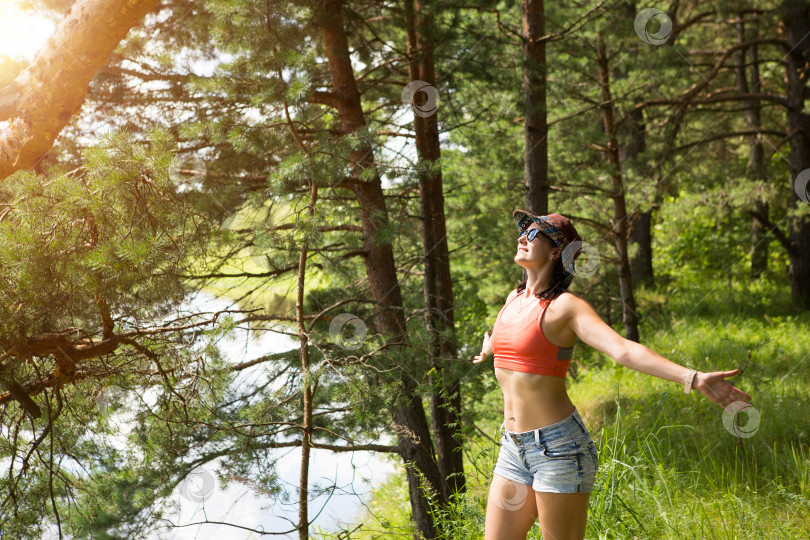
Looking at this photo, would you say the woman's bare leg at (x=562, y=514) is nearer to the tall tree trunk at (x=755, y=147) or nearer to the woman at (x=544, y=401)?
the woman at (x=544, y=401)

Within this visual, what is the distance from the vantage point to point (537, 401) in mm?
2477

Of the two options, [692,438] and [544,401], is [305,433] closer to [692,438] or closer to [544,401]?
[544,401]

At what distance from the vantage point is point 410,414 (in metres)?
5.75

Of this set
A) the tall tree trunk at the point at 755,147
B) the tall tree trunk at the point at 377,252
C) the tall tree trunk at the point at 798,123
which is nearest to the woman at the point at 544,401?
the tall tree trunk at the point at 377,252

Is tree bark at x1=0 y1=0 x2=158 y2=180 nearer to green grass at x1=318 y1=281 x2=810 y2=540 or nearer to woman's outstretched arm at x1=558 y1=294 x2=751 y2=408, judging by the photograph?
woman's outstretched arm at x1=558 y1=294 x2=751 y2=408

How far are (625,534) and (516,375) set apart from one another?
1518 millimetres

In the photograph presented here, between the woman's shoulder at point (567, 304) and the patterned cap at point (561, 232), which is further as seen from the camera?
the patterned cap at point (561, 232)

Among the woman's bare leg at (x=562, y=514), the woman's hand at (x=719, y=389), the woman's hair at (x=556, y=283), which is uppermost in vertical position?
the woman's hair at (x=556, y=283)

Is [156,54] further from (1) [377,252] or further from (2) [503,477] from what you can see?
(2) [503,477]

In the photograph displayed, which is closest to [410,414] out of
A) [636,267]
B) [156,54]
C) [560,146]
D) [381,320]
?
[381,320]

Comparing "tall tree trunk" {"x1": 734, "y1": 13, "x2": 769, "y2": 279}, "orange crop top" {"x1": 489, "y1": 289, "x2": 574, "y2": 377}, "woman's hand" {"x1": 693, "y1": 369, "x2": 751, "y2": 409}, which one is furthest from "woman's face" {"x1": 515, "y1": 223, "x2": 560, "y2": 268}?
"tall tree trunk" {"x1": 734, "y1": 13, "x2": 769, "y2": 279}

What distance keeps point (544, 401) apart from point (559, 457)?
215 mm

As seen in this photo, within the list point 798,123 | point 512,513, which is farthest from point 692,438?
point 798,123

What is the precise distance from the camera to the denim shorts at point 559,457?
7.88ft
